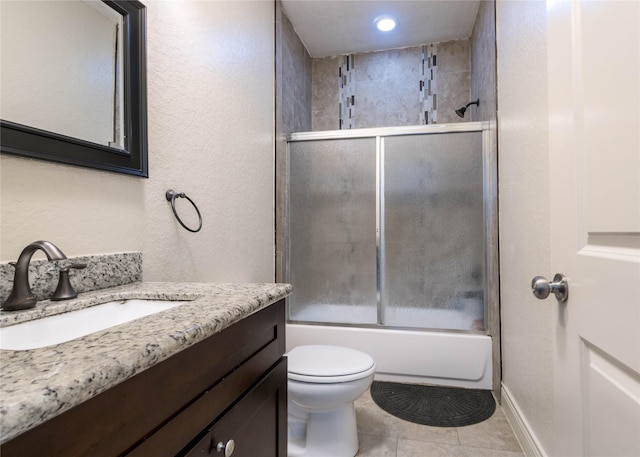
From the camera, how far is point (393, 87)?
2928 mm

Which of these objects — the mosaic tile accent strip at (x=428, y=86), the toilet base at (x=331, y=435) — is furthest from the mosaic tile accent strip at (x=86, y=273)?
the mosaic tile accent strip at (x=428, y=86)

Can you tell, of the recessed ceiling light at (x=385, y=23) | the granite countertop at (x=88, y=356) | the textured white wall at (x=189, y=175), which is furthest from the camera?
the recessed ceiling light at (x=385, y=23)

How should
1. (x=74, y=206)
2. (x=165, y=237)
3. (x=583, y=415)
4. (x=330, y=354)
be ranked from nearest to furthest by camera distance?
(x=583, y=415), (x=74, y=206), (x=165, y=237), (x=330, y=354)

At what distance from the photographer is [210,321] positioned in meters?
0.60

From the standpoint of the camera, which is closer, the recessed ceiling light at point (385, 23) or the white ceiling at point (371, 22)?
the white ceiling at point (371, 22)

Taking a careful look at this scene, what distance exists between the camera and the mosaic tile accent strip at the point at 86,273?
2.48 feet

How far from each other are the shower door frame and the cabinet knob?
1.63 metres

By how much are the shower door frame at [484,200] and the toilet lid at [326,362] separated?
0.68 meters

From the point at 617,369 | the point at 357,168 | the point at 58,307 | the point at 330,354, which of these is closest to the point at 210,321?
the point at 58,307

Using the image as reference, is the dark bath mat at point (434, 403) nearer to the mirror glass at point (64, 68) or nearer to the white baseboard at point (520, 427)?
the white baseboard at point (520, 427)

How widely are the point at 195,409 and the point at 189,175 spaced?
1.00 meters

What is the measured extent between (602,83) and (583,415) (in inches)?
26.3

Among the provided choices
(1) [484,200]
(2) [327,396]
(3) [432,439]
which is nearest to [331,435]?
(2) [327,396]

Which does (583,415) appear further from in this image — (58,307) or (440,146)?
(440,146)
